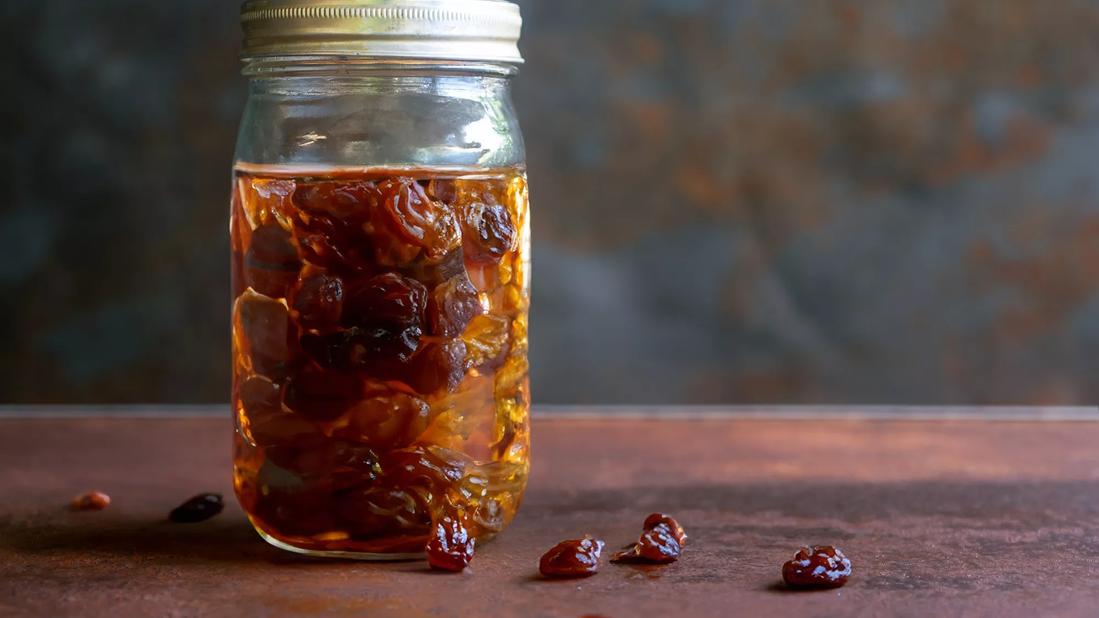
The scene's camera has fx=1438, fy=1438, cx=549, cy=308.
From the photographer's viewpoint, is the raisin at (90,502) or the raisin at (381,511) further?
the raisin at (90,502)

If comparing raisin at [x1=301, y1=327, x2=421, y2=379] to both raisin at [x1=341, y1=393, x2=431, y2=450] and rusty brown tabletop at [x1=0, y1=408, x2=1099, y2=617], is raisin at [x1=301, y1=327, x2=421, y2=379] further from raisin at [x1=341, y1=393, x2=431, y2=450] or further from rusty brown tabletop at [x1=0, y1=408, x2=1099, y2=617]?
rusty brown tabletop at [x1=0, y1=408, x2=1099, y2=617]

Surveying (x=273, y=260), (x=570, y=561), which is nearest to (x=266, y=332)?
(x=273, y=260)

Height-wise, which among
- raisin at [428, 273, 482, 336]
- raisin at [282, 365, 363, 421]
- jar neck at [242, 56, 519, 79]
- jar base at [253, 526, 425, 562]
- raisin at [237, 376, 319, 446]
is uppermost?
jar neck at [242, 56, 519, 79]

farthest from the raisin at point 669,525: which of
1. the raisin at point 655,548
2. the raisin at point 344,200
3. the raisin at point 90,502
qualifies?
the raisin at point 90,502

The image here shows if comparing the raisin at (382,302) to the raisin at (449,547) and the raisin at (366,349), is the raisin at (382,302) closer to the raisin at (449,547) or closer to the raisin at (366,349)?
the raisin at (366,349)

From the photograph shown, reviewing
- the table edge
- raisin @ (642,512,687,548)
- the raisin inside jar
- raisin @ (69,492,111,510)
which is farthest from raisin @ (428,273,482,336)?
the table edge

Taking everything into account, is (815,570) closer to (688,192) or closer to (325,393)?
(325,393)

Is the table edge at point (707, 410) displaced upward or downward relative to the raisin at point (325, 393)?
downward
